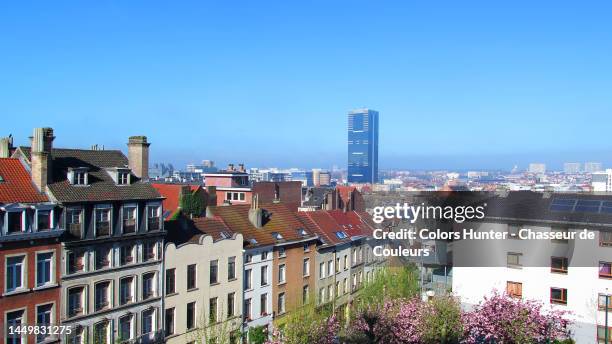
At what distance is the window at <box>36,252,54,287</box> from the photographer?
3056cm

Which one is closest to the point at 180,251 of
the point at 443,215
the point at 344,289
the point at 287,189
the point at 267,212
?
the point at 267,212

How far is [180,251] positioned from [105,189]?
6603 mm

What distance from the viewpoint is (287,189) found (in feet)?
281

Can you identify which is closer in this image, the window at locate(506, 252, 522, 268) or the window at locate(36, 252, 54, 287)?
the window at locate(36, 252, 54, 287)

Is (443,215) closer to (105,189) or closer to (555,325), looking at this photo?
(555,325)

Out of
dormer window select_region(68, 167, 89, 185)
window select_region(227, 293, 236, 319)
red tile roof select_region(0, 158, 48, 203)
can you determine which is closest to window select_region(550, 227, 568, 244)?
window select_region(227, 293, 236, 319)

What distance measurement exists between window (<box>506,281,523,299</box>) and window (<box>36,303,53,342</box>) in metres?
28.6

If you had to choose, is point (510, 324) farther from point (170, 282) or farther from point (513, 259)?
point (170, 282)

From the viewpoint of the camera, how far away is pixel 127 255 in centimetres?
3516

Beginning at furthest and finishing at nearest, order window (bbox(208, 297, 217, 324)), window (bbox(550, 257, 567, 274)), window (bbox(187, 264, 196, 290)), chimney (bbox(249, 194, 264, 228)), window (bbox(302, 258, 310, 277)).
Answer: window (bbox(302, 258, 310, 277)) → chimney (bbox(249, 194, 264, 228)) → window (bbox(208, 297, 217, 324)) → window (bbox(550, 257, 567, 274)) → window (bbox(187, 264, 196, 290))

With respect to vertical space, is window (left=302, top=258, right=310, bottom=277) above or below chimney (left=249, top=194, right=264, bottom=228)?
below

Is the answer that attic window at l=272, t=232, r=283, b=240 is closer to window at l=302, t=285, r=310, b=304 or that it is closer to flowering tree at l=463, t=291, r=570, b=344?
window at l=302, t=285, r=310, b=304

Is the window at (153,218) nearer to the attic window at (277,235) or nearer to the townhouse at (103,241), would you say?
the townhouse at (103,241)

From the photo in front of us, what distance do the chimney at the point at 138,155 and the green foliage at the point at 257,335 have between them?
42.7 feet
